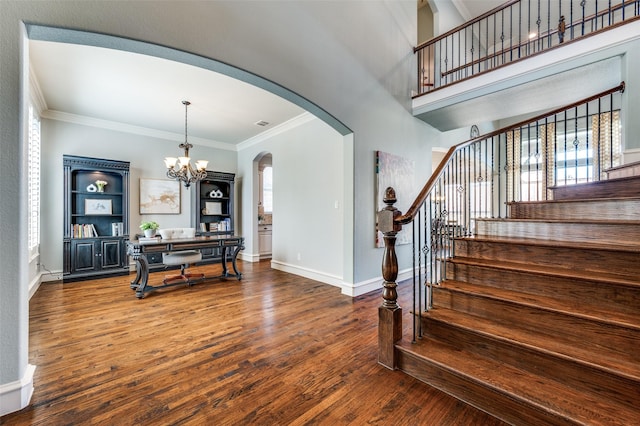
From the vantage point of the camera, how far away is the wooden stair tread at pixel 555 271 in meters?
1.57

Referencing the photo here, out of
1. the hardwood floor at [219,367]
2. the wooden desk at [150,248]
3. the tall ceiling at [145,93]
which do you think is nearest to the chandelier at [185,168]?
the tall ceiling at [145,93]

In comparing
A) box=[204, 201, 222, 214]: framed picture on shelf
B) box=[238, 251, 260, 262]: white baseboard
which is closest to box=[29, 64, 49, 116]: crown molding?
box=[204, 201, 222, 214]: framed picture on shelf

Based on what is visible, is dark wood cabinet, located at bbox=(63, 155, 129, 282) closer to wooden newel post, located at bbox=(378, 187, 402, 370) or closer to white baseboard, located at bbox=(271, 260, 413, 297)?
white baseboard, located at bbox=(271, 260, 413, 297)

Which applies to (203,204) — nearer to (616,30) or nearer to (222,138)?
(222,138)

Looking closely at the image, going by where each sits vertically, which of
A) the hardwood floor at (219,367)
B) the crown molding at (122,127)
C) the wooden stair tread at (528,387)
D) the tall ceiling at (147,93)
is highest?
the tall ceiling at (147,93)

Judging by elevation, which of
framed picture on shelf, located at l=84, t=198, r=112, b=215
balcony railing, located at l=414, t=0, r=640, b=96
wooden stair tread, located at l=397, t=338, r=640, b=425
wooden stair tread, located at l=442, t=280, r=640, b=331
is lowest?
wooden stair tread, located at l=397, t=338, r=640, b=425

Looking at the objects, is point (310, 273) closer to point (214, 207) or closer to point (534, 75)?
point (214, 207)

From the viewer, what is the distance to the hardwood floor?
1.51 m

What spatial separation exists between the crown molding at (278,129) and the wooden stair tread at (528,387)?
3.95 metres

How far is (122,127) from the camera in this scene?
5266 millimetres

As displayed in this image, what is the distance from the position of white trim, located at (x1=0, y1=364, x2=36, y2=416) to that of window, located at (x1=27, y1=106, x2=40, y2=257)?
11.0ft

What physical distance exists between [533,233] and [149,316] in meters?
3.90

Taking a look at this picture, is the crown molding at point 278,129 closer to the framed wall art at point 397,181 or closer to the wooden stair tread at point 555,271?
the framed wall art at point 397,181

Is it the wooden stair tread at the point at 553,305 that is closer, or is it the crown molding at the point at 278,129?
the wooden stair tread at the point at 553,305
